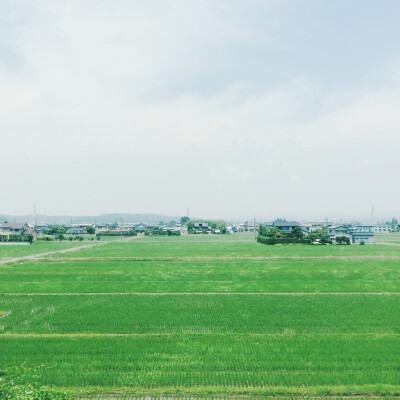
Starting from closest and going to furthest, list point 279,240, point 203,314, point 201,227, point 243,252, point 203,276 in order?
point 203,314, point 203,276, point 243,252, point 279,240, point 201,227

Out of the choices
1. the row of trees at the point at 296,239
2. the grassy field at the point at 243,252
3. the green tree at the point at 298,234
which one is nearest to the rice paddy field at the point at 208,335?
the grassy field at the point at 243,252

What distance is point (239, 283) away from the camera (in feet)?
78.1

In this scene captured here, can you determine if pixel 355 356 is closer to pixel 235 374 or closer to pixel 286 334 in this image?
pixel 286 334

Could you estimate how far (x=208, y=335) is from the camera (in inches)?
520

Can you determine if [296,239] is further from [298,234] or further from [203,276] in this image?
[203,276]

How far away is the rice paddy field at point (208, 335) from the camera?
9.63 meters

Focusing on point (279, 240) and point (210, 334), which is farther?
point (279, 240)

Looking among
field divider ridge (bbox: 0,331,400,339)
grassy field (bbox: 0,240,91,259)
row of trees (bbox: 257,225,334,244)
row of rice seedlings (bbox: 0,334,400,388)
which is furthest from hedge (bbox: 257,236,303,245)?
row of rice seedlings (bbox: 0,334,400,388)

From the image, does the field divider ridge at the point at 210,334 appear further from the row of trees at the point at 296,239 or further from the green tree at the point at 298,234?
the green tree at the point at 298,234

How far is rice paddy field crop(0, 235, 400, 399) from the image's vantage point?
379 inches

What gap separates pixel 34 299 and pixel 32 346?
8.16m

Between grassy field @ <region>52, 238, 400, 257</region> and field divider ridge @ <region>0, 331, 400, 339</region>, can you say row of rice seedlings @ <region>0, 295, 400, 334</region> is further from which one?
grassy field @ <region>52, 238, 400, 257</region>

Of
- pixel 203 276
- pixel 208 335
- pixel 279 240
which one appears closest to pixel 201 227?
pixel 279 240

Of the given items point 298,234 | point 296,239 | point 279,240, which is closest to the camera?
point 279,240
